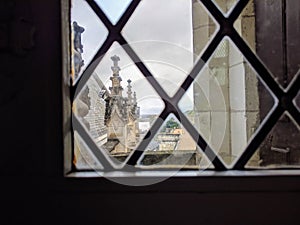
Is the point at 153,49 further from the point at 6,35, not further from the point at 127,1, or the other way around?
the point at 6,35

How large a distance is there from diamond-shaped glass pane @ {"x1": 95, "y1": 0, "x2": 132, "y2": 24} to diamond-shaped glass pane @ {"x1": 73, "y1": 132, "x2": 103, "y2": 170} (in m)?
0.21

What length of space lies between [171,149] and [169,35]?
19cm

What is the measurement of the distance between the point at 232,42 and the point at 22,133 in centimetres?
37

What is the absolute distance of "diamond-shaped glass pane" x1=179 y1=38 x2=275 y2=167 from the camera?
559mm

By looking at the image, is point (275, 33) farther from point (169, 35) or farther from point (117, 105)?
point (117, 105)

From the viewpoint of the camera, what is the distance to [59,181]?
0.51m

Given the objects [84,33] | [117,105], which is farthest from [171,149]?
[84,33]

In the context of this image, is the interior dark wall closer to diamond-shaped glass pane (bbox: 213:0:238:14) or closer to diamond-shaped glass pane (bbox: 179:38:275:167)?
diamond-shaped glass pane (bbox: 179:38:275:167)

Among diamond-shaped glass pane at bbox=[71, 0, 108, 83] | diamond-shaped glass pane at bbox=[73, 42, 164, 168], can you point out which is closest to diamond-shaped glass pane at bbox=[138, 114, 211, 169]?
diamond-shaped glass pane at bbox=[73, 42, 164, 168]

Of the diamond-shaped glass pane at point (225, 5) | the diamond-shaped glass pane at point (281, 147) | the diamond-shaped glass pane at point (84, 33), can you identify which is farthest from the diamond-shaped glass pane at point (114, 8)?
the diamond-shaped glass pane at point (281, 147)

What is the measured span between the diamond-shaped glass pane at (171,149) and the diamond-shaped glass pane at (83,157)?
0.25 ft

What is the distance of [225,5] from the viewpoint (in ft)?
1.84

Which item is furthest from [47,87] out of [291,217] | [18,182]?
[291,217]

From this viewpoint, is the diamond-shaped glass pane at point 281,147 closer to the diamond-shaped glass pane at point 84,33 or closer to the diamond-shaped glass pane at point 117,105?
the diamond-shaped glass pane at point 117,105
